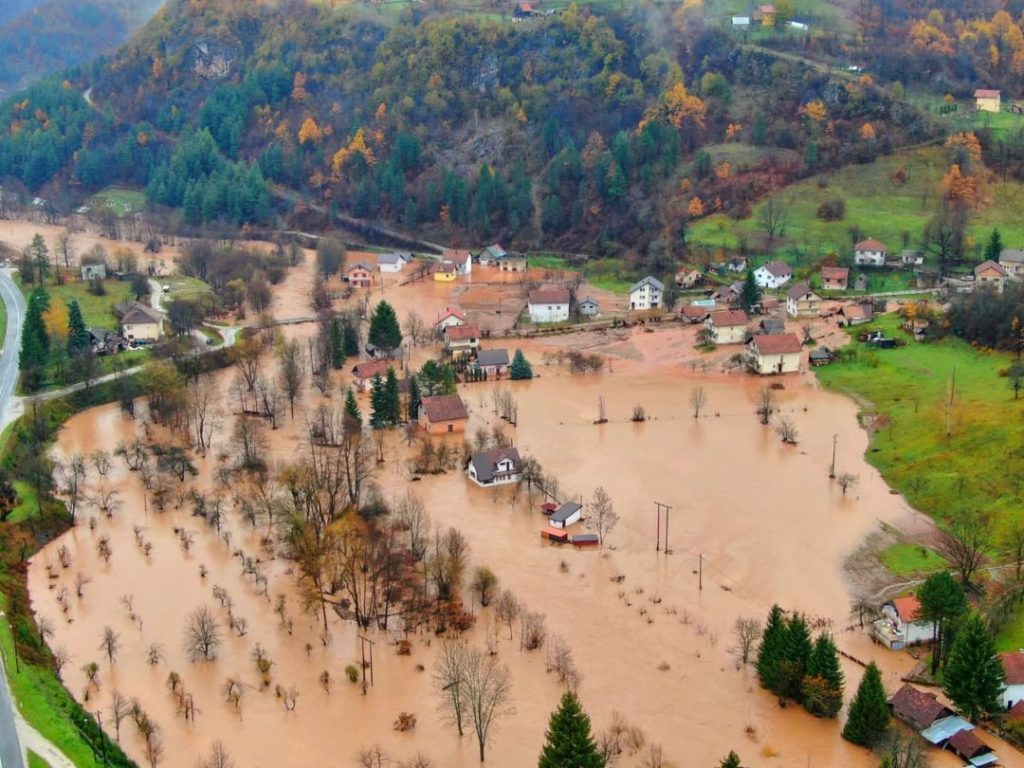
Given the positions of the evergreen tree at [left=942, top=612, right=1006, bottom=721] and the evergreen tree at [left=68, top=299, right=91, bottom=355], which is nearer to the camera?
the evergreen tree at [left=942, top=612, right=1006, bottom=721]

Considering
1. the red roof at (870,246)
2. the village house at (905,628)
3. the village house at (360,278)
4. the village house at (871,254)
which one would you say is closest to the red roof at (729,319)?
the village house at (871,254)

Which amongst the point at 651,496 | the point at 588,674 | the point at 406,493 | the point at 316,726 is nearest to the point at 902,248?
the point at 651,496

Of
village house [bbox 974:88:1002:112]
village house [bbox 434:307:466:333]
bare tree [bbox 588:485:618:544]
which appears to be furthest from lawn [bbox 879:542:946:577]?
village house [bbox 974:88:1002:112]

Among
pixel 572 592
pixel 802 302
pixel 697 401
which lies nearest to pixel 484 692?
pixel 572 592

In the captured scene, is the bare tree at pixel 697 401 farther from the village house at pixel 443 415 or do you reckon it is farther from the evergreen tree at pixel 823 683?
the evergreen tree at pixel 823 683

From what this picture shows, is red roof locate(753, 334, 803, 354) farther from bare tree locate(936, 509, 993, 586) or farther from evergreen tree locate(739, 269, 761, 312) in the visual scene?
bare tree locate(936, 509, 993, 586)

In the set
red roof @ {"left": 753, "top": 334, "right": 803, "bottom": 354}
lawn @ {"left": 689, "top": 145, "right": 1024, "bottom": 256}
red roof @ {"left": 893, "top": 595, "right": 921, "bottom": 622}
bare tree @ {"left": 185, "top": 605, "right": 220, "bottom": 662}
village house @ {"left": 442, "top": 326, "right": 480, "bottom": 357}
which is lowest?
bare tree @ {"left": 185, "top": 605, "right": 220, "bottom": 662}
